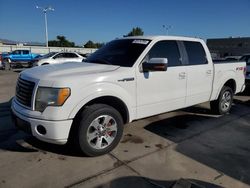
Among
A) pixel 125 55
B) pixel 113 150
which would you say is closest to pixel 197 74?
pixel 125 55

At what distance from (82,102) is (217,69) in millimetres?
3616

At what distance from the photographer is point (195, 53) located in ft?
16.9

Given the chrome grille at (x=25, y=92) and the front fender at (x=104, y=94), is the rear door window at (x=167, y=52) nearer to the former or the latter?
the front fender at (x=104, y=94)

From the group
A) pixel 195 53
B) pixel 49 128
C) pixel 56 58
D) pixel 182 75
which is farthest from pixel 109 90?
pixel 56 58

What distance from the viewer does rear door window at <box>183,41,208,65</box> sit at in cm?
498

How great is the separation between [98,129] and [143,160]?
2.75 feet

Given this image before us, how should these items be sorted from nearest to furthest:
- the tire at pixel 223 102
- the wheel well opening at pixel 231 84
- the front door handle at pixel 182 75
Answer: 1. the front door handle at pixel 182 75
2. the tire at pixel 223 102
3. the wheel well opening at pixel 231 84

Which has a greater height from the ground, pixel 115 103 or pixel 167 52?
pixel 167 52

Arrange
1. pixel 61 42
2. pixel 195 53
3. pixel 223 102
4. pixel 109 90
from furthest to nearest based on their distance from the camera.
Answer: pixel 61 42
pixel 223 102
pixel 195 53
pixel 109 90

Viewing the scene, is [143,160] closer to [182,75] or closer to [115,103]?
[115,103]

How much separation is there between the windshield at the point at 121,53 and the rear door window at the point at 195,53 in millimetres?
1162

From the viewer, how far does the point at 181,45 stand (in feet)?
15.9

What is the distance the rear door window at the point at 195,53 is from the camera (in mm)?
4980

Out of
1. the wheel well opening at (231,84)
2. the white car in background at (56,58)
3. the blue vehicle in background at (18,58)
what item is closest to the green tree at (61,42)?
the blue vehicle in background at (18,58)
